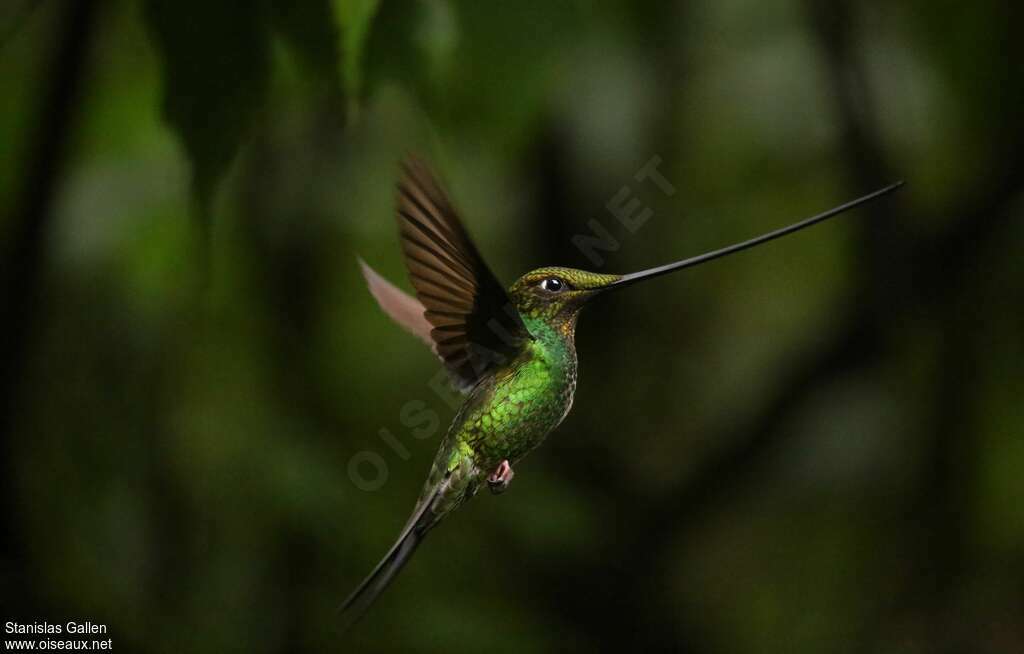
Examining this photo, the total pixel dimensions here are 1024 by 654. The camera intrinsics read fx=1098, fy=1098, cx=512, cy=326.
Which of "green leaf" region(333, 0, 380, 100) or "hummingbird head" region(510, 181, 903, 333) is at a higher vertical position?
"green leaf" region(333, 0, 380, 100)

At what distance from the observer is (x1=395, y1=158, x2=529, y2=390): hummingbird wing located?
452 millimetres

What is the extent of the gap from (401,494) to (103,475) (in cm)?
42

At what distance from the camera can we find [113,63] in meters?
1.08

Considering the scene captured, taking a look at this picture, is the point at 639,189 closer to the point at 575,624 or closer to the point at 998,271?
the point at 998,271

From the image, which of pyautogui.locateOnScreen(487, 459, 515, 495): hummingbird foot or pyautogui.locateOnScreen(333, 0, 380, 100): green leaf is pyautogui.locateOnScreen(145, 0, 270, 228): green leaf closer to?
pyautogui.locateOnScreen(333, 0, 380, 100): green leaf

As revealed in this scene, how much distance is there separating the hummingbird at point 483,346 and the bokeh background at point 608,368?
1.23 ft

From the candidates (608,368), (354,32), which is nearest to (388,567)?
(354,32)

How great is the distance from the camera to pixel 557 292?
1.84 feet

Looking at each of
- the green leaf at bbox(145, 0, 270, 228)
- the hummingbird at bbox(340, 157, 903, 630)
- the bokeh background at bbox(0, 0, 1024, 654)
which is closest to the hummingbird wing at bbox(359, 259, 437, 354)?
the hummingbird at bbox(340, 157, 903, 630)

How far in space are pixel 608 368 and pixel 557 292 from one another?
35.5 inches

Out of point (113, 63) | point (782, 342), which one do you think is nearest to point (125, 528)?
point (113, 63)

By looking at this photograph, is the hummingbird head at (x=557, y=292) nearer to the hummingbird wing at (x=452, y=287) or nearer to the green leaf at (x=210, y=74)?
the hummingbird wing at (x=452, y=287)

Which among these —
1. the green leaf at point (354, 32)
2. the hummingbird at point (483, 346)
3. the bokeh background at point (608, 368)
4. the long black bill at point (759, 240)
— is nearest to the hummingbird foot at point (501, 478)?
the hummingbird at point (483, 346)

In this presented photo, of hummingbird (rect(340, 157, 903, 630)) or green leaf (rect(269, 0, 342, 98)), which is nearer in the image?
hummingbird (rect(340, 157, 903, 630))
